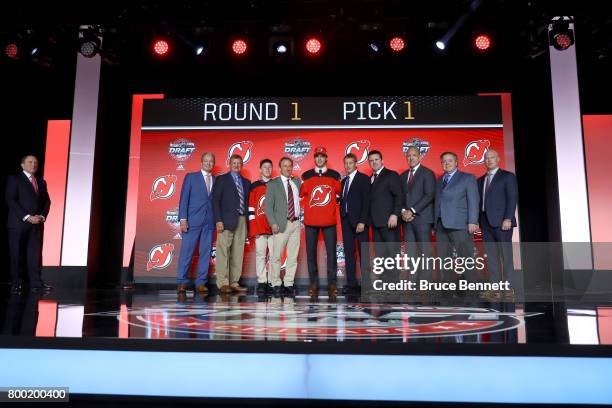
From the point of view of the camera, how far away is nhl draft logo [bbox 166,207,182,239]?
6754 mm

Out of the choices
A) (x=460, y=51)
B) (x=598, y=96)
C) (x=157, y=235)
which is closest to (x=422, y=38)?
(x=460, y=51)

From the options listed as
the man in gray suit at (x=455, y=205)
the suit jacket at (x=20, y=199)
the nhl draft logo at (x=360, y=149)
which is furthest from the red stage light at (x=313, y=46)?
the suit jacket at (x=20, y=199)

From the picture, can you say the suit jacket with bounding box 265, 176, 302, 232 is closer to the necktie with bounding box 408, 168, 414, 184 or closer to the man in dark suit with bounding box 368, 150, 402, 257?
the man in dark suit with bounding box 368, 150, 402, 257

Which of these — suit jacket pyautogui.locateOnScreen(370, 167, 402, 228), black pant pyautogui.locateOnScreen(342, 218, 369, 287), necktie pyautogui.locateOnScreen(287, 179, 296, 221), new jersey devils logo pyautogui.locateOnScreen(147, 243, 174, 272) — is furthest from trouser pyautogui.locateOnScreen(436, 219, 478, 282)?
new jersey devils logo pyautogui.locateOnScreen(147, 243, 174, 272)

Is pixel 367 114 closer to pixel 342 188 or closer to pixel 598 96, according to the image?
pixel 342 188

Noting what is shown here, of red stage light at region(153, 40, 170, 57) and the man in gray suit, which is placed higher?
red stage light at region(153, 40, 170, 57)

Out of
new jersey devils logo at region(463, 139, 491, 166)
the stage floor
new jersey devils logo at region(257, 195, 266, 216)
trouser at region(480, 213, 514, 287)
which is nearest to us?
the stage floor

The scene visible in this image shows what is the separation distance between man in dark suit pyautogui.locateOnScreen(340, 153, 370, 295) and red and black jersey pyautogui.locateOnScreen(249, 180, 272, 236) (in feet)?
3.13

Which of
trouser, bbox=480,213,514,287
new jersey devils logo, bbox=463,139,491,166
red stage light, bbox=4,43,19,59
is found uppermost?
red stage light, bbox=4,43,19,59

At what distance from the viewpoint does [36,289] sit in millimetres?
5562

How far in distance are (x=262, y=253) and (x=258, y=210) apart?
55 cm

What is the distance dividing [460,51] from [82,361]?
19.7 ft

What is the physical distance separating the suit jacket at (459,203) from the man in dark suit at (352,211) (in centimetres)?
85

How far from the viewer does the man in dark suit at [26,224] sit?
5.58m
